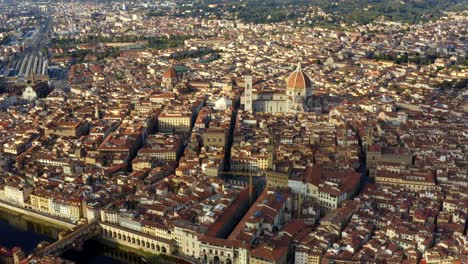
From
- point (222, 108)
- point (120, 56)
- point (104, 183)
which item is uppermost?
point (120, 56)

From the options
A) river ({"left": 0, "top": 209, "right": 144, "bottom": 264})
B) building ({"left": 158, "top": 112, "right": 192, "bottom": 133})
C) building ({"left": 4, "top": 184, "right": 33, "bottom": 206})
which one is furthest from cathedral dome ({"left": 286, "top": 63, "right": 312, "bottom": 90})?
river ({"left": 0, "top": 209, "right": 144, "bottom": 264})

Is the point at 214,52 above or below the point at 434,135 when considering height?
above

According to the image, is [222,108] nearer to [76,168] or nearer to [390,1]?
[76,168]

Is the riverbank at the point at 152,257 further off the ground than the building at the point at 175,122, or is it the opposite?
the building at the point at 175,122

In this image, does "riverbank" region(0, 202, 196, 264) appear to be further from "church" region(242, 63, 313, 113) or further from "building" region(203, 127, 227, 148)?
"church" region(242, 63, 313, 113)

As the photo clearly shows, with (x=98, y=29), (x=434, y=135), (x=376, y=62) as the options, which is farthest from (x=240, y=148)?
(x=98, y=29)

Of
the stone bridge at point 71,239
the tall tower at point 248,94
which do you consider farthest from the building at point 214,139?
the stone bridge at point 71,239

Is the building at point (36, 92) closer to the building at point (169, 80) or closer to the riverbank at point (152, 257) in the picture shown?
the building at point (169, 80)
